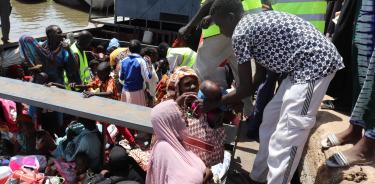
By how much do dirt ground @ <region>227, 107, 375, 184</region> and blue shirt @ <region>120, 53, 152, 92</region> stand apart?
168cm

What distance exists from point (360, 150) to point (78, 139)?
239 cm

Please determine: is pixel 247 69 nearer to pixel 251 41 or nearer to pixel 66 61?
pixel 251 41

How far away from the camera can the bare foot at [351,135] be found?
2549 millimetres

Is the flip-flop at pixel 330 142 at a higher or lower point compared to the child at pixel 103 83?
higher

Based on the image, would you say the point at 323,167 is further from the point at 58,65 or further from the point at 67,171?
the point at 58,65

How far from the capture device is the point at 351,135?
258 centimetres

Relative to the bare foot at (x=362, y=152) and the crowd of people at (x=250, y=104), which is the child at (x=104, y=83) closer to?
the crowd of people at (x=250, y=104)

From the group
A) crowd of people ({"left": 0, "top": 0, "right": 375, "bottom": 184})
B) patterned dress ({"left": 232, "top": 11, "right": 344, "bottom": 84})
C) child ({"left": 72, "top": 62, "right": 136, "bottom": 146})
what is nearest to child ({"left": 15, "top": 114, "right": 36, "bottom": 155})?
crowd of people ({"left": 0, "top": 0, "right": 375, "bottom": 184})

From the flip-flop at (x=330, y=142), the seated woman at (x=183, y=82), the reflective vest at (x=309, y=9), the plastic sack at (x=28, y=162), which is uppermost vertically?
the reflective vest at (x=309, y=9)

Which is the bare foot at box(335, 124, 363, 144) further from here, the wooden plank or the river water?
the river water

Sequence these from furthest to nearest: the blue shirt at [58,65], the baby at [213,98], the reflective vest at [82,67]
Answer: the reflective vest at [82,67] < the blue shirt at [58,65] < the baby at [213,98]

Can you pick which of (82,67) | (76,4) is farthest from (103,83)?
(76,4)

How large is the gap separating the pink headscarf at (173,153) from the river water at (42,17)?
1082 centimetres

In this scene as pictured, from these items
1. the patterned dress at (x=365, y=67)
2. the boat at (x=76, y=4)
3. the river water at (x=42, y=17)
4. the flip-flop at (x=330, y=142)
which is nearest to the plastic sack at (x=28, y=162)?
the flip-flop at (x=330, y=142)
